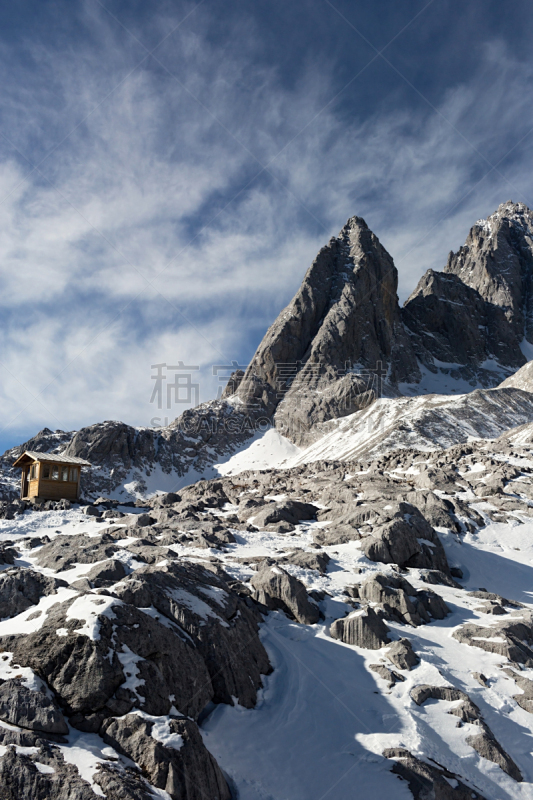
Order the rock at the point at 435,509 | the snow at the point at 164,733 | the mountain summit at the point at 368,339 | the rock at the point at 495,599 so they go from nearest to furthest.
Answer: the snow at the point at 164,733 → the rock at the point at 495,599 → the rock at the point at 435,509 → the mountain summit at the point at 368,339

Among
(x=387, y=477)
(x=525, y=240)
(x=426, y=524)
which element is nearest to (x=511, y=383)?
(x=387, y=477)

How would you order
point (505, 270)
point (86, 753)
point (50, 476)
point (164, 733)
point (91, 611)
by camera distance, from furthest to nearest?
point (505, 270) < point (50, 476) < point (91, 611) < point (164, 733) < point (86, 753)

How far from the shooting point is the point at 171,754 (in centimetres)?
620

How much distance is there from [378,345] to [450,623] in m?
124

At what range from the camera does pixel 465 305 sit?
16238cm

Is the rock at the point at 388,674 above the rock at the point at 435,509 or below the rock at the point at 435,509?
below

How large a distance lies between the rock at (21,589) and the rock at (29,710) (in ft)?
13.2

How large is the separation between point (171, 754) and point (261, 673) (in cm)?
471

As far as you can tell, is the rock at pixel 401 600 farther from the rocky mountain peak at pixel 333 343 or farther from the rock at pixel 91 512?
the rocky mountain peak at pixel 333 343

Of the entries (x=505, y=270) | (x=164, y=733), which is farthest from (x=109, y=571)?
(x=505, y=270)

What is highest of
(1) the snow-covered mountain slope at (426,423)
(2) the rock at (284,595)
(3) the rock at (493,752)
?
(1) the snow-covered mountain slope at (426,423)

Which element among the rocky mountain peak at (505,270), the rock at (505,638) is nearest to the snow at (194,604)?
the rock at (505,638)

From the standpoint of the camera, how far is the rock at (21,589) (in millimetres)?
10227

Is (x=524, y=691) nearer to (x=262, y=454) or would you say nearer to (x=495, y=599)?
(x=495, y=599)
